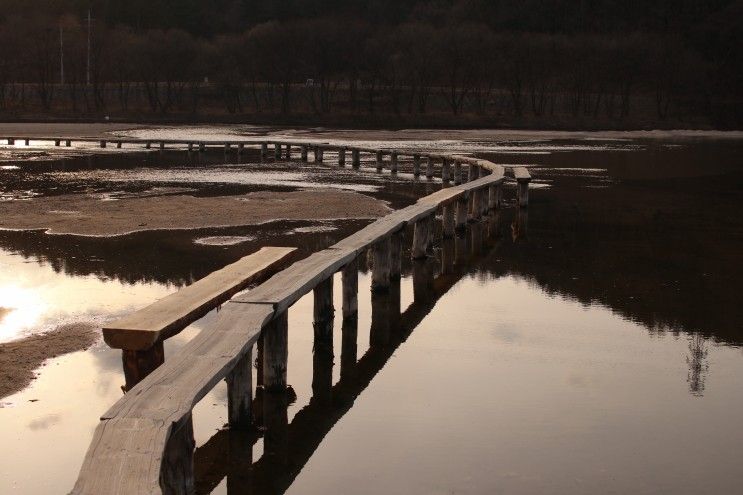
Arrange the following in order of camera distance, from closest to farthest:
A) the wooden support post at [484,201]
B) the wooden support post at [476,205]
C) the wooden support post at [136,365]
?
1. the wooden support post at [136,365]
2. the wooden support post at [476,205]
3. the wooden support post at [484,201]

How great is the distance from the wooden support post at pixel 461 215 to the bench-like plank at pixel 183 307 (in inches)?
303

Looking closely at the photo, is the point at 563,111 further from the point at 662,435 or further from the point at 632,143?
the point at 662,435

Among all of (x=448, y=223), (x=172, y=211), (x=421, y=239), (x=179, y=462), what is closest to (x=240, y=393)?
(x=179, y=462)

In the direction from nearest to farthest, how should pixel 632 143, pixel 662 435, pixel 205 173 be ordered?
1. pixel 662 435
2. pixel 205 173
3. pixel 632 143

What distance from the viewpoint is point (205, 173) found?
29328 mm

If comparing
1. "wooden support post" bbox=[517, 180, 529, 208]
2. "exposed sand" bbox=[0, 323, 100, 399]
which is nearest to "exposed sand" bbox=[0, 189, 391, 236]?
→ "wooden support post" bbox=[517, 180, 529, 208]

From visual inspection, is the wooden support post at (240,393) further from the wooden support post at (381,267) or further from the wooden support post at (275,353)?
the wooden support post at (381,267)

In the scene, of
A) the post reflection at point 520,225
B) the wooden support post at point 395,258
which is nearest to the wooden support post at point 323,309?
the wooden support post at point 395,258

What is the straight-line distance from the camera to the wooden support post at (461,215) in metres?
17.0

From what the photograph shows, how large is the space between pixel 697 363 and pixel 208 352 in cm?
476

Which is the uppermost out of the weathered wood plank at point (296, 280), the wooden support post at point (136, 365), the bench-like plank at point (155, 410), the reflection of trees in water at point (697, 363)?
the weathered wood plank at point (296, 280)

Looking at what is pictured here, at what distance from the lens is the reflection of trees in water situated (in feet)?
27.2

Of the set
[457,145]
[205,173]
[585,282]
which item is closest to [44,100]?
[457,145]

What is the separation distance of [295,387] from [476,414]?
1539 millimetres
